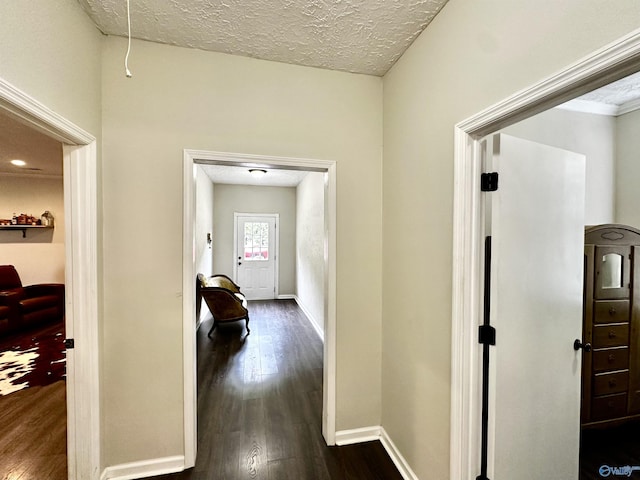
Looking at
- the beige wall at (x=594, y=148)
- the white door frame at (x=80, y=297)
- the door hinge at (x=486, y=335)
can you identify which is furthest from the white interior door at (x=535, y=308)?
the white door frame at (x=80, y=297)

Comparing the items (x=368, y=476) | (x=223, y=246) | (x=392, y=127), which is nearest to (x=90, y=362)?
(x=368, y=476)

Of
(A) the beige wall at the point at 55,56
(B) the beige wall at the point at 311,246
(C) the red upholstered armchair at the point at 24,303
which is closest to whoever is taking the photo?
(A) the beige wall at the point at 55,56

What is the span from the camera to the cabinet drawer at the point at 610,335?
81.0 inches

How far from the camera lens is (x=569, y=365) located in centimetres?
151

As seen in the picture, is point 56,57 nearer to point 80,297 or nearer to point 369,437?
point 80,297

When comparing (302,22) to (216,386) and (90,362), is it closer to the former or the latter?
(90,362)

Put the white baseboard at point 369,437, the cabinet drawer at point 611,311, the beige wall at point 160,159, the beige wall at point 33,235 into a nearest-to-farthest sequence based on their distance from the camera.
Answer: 1. the beige wall at point 160,159
2. the white baseboard at point 369,437
3. the cabinet drawer at point 611,311
4. the beige wall at point 33,235

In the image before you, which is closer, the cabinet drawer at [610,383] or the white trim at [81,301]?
the white trim at [81,301]

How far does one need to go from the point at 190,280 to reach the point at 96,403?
854 millimetres

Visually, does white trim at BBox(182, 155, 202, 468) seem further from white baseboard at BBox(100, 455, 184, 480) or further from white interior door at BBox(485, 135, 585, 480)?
white interior door at BBox(485, 135, 585, 480)

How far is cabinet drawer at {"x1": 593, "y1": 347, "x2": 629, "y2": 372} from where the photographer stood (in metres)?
2.06

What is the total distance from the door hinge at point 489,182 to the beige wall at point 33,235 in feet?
22.0

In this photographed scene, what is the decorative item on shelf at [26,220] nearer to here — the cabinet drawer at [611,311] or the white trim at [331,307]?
the white trim at [331,307]

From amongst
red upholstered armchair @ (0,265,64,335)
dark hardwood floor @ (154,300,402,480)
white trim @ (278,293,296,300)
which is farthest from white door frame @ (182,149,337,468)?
white trim @ (278,293,296,300)
